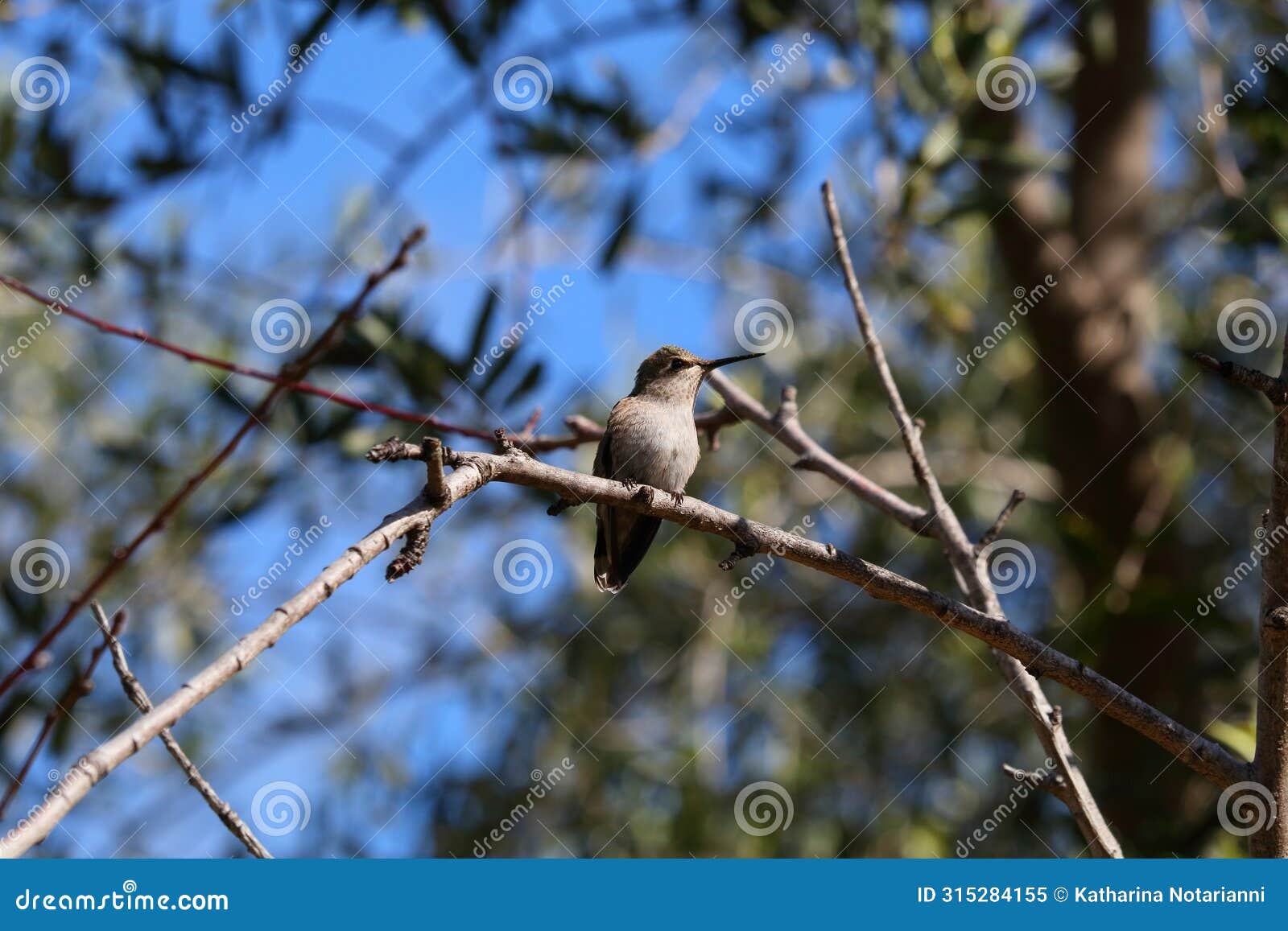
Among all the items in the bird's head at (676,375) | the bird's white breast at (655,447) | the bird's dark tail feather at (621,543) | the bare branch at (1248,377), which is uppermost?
the bird's head at (676,375)

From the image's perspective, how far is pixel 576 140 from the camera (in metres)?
5.76

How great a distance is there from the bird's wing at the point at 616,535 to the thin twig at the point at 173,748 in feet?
8.93

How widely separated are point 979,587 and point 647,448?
2.03 meters

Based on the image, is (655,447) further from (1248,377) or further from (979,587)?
(1248,377)

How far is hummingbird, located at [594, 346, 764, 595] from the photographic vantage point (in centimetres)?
494

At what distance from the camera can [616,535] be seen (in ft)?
17.4

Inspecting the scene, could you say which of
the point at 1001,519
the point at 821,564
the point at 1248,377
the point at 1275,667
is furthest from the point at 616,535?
the point at 1248,377

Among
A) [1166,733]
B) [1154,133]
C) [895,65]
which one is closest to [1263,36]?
[1154,133]

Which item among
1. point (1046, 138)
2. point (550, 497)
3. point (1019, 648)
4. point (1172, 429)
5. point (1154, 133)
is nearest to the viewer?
point (1019, 648)

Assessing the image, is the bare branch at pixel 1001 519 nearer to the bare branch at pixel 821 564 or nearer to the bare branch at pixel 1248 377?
the bare branch at pixel 821 564

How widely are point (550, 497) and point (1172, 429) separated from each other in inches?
154

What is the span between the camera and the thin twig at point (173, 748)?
1.97 meters

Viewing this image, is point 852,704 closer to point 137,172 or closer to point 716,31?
point 716,31

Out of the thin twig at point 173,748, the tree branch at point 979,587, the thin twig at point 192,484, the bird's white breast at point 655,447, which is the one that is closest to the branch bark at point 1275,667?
the tree branch at point 979,587
